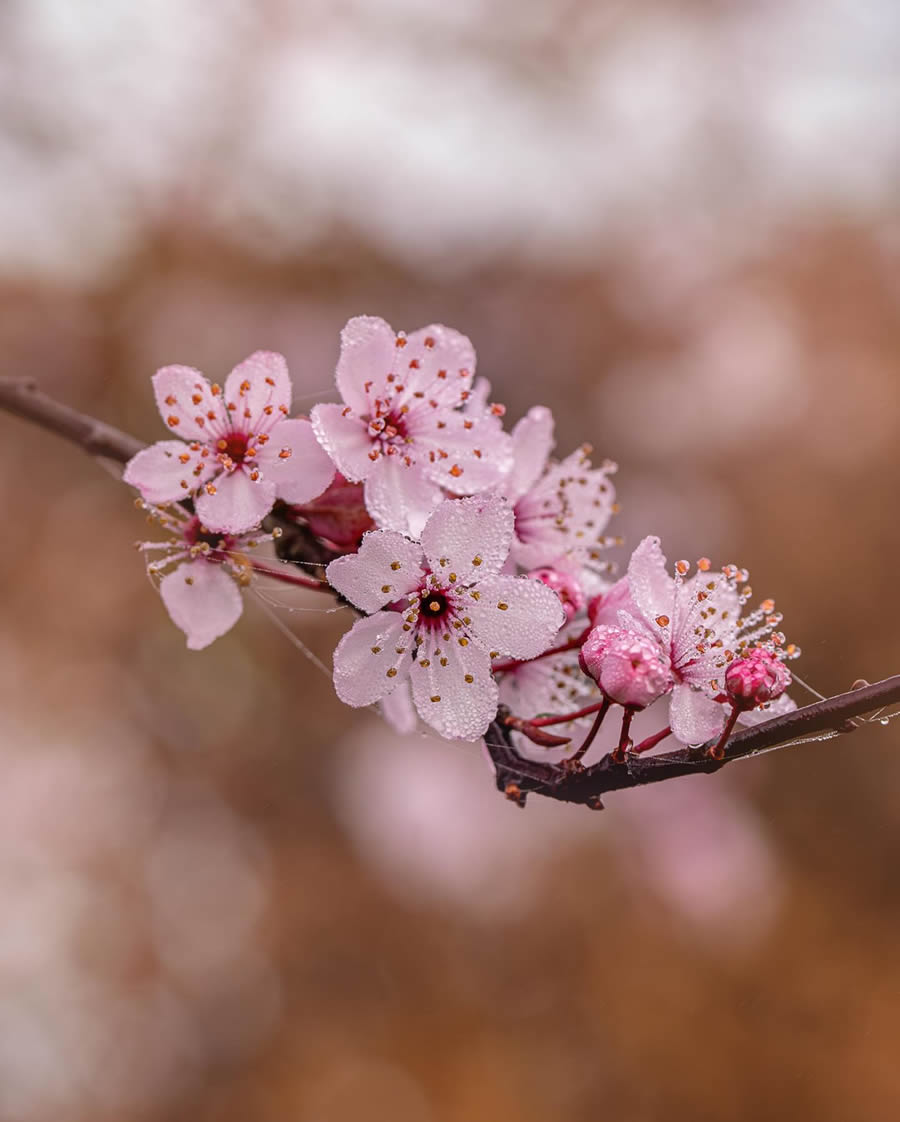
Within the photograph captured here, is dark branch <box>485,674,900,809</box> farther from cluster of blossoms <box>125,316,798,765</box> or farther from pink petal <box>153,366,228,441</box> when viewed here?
pink petal <box>153,366,228,441</box>

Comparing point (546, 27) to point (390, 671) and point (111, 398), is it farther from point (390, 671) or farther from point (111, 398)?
point (390, 671)

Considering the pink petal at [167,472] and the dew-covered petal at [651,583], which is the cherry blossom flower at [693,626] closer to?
the dew-covered petal at [651,583]

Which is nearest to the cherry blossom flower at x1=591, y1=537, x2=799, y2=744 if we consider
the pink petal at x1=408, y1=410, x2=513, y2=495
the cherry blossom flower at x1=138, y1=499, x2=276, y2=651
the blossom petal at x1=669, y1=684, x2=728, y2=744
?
the blossom petal at x1=669, y1=684, x2=728, y2=744

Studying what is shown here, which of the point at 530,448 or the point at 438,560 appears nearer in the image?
the point at 438,560

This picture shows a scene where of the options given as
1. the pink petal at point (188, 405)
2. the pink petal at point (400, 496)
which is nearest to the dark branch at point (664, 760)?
the pink petal at point (400, 496)

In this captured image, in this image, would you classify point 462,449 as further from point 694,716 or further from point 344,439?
point 694,716

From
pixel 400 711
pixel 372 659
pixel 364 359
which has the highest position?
pixel 364 359

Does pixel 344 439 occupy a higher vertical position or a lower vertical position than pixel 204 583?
higher

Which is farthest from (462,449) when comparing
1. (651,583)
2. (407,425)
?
(651,583)
